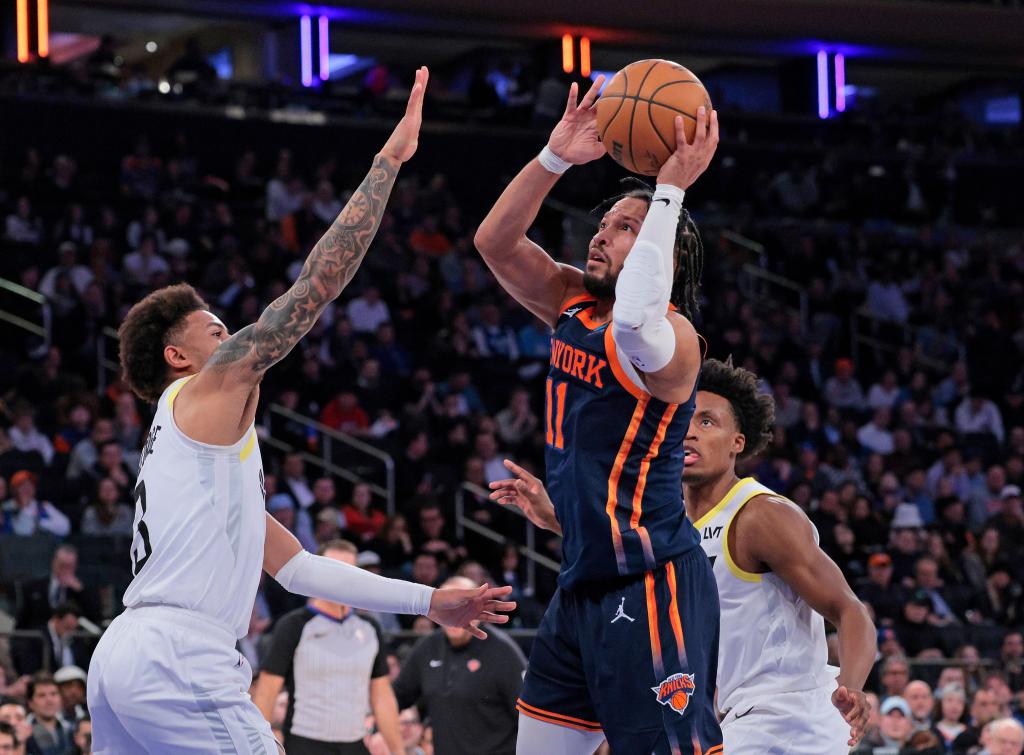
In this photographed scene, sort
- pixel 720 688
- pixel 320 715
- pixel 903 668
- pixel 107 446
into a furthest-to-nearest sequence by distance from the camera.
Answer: pixel 107 446
pixel 903 668
pixel 320 715
pixel 720 688

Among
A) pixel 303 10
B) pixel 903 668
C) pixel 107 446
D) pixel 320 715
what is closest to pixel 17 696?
pixel 320 715

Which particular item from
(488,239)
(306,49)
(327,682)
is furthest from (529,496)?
(306,49)

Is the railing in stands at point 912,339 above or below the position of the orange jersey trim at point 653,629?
above

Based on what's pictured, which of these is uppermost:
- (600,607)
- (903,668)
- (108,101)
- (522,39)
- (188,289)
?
(522,39)

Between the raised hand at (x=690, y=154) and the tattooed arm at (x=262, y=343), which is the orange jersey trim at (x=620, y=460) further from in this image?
the tattooed arm at (x=262, y=343)

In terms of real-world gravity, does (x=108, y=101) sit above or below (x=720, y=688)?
above

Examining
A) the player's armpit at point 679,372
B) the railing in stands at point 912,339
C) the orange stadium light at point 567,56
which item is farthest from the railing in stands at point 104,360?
the player's armpit at point 679,372

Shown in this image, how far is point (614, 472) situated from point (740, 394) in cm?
117

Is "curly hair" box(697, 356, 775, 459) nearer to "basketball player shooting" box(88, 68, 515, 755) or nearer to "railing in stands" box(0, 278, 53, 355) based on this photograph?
"basketball player shooting" box(88, 68, 515, 755)

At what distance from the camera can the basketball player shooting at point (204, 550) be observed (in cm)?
421

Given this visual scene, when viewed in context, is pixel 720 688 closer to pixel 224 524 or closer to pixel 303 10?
pixel 224 524

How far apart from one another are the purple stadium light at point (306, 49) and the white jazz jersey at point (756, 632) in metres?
18.7

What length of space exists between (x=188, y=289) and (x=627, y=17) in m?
18.5

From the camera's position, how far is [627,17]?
2248 centimetres
